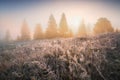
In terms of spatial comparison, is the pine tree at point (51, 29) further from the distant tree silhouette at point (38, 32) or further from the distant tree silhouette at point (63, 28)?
the distant tree silhouette at point (38, 32)

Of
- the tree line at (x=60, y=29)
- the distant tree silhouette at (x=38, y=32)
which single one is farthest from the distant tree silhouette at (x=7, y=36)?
the distant tree silhouette at (x=38, y=32)

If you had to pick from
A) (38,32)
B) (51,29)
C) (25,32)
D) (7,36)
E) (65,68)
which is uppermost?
(25,32)

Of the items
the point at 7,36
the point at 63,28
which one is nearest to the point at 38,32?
the point at 63,28

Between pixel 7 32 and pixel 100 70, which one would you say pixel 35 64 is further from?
pixel 7 32

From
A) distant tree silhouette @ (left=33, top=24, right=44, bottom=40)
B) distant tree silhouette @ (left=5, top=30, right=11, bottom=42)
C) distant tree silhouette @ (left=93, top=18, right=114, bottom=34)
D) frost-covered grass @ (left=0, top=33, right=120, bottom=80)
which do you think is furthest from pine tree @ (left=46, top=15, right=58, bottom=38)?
frost-covered grass @ (left=0, top=33, right=120, bottom=80)

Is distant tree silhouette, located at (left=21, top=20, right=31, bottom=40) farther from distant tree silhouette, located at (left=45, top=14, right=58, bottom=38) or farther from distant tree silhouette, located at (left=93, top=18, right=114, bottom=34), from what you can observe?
distant tree silhouette, located at (left=93, top=18, right=114, bottom=34)

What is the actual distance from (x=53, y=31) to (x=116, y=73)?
156 ft

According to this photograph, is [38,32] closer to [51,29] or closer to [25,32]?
[25,32]

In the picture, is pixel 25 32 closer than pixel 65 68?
No

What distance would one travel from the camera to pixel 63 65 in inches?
221

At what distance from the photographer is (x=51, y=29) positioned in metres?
52.7

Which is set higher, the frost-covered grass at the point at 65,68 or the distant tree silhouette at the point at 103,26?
the distant tree silhouette at the point at 103,26

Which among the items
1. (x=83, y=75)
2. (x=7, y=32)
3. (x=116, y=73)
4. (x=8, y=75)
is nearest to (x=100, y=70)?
(x=116, y=73)

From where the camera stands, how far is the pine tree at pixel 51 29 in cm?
5250
